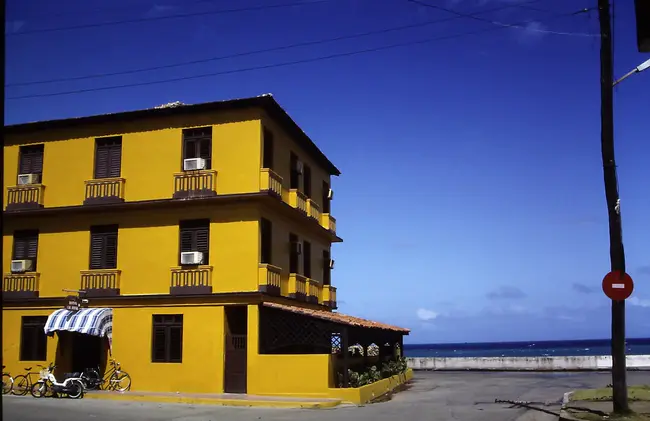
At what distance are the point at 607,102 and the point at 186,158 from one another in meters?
15.4

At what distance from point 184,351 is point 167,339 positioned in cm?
87

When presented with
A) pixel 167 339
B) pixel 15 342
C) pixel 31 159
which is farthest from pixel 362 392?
pixel 31 159

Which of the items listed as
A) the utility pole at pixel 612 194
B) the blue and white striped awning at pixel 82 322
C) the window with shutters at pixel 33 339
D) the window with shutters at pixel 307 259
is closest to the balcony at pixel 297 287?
the window with shutters at pixel 307 259

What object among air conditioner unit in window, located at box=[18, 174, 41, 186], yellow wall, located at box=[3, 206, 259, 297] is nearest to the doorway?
yellow wall, located at box=[3, 206, 259, 297]

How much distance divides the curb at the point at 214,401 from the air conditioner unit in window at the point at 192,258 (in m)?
4.80

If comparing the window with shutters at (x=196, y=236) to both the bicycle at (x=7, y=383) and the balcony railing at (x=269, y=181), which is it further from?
the bicycle at (x=7, y=383)

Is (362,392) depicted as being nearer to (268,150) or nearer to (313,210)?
(268,150)

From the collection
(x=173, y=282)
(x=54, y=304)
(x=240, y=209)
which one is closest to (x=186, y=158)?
(x=240, y=209)

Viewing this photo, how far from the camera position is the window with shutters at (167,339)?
A: 945 inches

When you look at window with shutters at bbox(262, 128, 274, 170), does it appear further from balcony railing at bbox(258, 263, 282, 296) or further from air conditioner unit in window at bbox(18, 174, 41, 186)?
air conditioner unit in window at bbox(18, 174, 41, 186)

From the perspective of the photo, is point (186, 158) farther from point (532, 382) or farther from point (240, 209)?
point (532, 382)

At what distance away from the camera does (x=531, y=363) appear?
4016cm

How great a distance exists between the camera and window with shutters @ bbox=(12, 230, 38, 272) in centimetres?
2658

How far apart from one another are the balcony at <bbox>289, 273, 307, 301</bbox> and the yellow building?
7cm
